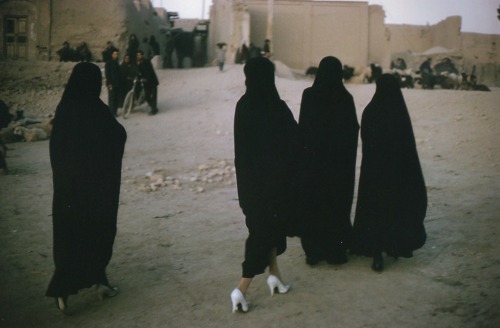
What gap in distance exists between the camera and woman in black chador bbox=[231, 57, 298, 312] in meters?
3.08

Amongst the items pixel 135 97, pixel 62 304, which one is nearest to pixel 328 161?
pixel 62 304

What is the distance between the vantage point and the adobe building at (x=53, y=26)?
16188 millimetres

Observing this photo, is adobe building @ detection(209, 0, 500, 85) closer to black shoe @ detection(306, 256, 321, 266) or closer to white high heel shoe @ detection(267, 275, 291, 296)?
black shoe @ detection(306, 256, 321, 266)

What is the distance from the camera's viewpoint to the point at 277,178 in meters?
3.11

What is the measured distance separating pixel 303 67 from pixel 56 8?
38.8ft

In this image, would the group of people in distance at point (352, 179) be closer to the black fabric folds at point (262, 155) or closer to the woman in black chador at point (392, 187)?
the woman in black chador at point (392, 187)

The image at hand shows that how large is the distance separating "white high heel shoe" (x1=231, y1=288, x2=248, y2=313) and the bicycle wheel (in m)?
9.77

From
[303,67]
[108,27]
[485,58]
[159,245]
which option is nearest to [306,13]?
[303,67]

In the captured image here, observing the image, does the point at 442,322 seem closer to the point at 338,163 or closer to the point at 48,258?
the point at 338,163

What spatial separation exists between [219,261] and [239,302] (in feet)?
3.24

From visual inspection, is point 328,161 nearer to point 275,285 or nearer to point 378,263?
point 378,263

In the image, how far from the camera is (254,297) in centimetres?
322

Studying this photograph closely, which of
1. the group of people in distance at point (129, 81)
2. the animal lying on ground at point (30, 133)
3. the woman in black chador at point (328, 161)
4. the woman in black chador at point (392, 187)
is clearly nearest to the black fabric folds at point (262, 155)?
Result: the woman in black chador at point (328, 161)

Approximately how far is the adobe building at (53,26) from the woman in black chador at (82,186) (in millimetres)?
14145
